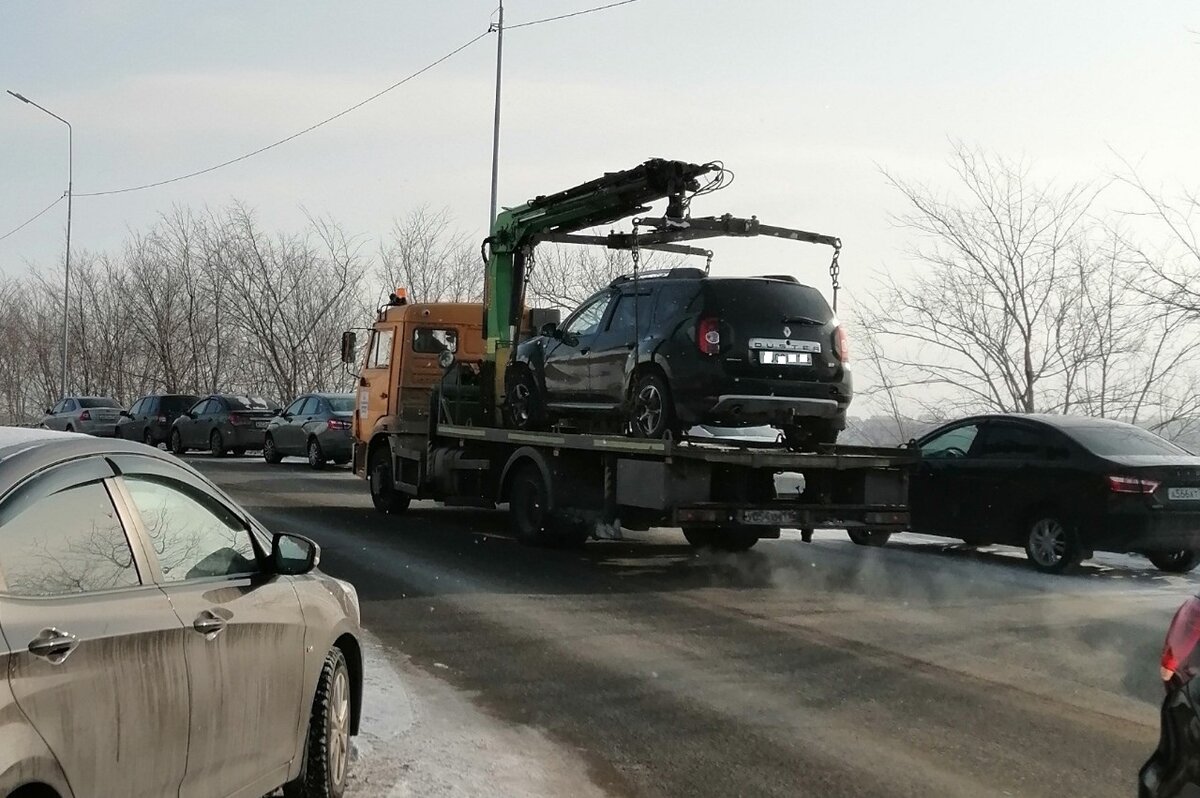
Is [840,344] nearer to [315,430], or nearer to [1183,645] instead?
[1183,645]

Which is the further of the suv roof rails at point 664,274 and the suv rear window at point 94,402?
the suv rear window at point 94,402

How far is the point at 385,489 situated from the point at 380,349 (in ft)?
6.89

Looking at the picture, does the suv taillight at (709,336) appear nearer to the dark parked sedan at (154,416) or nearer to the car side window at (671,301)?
the car side window at (671,301)

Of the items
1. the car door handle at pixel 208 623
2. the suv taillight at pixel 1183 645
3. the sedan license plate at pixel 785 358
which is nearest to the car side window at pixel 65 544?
the car door handle at pixel 208 623

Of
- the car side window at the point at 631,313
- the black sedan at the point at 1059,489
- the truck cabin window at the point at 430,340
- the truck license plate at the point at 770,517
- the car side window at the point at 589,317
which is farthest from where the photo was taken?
the truck cabin window at the point at 430,340

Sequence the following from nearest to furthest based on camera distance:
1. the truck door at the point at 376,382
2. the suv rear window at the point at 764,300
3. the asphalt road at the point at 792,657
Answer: the asphalt road at the point at 792,657, the suv rear window at the point at 764,300, the truck door at the point at 376,382

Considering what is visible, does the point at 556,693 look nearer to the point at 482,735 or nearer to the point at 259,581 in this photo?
the point at 482,735

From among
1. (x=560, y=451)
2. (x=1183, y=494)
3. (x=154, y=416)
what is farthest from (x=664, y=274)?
(x=154, y=416)

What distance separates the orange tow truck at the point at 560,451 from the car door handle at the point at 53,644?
8.00m

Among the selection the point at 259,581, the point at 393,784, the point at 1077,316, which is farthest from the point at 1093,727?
the point at 1077,316

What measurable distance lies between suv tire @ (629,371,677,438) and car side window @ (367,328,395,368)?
6.06 meters

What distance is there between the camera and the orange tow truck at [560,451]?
11273mm

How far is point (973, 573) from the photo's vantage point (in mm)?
12281

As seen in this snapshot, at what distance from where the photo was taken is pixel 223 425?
3117 centimetres
